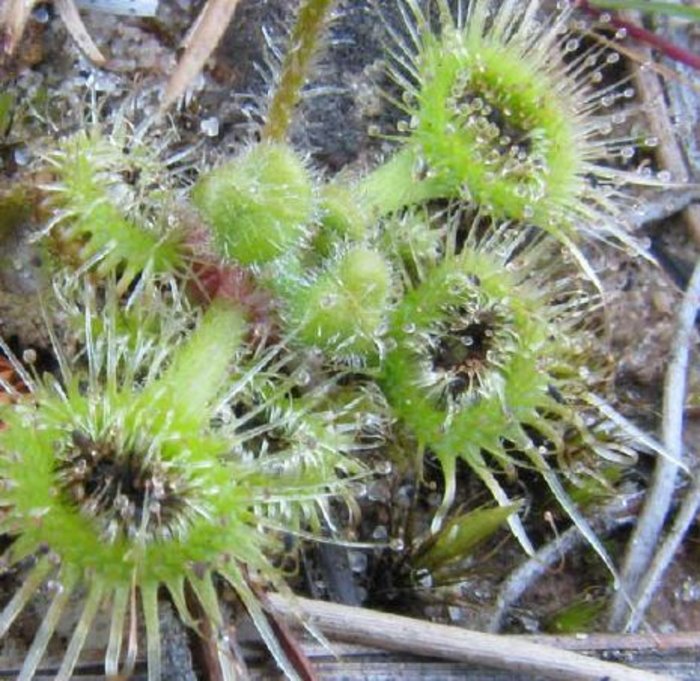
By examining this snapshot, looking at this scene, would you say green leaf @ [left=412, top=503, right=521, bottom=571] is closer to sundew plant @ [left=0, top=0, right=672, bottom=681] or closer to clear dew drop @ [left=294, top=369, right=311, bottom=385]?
sundew plant @ [left=0, top=0, right=672, bottom=681]

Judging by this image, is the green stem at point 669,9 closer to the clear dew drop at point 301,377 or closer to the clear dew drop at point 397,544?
the clear dew drop at point 301,377

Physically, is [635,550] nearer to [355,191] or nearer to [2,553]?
[355,191]

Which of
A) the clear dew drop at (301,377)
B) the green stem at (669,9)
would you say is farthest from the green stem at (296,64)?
the green stem at (669,9)

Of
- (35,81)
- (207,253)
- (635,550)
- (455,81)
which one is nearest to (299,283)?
(207,253)

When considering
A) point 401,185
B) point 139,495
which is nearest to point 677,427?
point 401,185

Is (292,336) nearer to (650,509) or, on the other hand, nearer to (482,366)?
(482,366)
